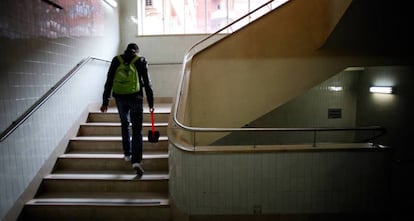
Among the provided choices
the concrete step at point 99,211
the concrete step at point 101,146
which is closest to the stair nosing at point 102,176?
the concrete step at point 99,211

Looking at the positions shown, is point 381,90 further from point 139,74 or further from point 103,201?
point 103,201

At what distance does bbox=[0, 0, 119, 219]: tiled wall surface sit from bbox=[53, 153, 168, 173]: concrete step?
0.29 metres

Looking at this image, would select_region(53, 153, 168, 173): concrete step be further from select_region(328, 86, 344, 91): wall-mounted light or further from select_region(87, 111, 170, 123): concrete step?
select_region(328, 86, 344, 91): wall-mounted light

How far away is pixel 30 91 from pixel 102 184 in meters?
1.40

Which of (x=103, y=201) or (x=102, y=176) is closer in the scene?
(x=103, y=201)

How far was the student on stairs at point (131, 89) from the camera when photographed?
3.71 meters

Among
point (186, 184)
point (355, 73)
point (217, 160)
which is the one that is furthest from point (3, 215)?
point (355, 73)

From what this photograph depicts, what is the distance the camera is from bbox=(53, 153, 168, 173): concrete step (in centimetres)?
406

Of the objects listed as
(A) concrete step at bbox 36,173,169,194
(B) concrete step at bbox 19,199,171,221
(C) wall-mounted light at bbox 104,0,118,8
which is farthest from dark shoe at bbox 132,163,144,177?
(C) wall-mounted light at bbox 104,0,118,8

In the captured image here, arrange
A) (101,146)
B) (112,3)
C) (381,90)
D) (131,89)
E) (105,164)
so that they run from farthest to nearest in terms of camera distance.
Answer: (112,3), (381,90), (101,146), (105,164), (131,89)

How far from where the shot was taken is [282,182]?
3166mm

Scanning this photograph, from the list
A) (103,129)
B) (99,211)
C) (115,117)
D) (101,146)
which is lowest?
(99,211)

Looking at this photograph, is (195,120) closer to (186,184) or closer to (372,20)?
(186,184)

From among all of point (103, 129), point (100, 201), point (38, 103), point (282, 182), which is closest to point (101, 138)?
point (103, 129)
